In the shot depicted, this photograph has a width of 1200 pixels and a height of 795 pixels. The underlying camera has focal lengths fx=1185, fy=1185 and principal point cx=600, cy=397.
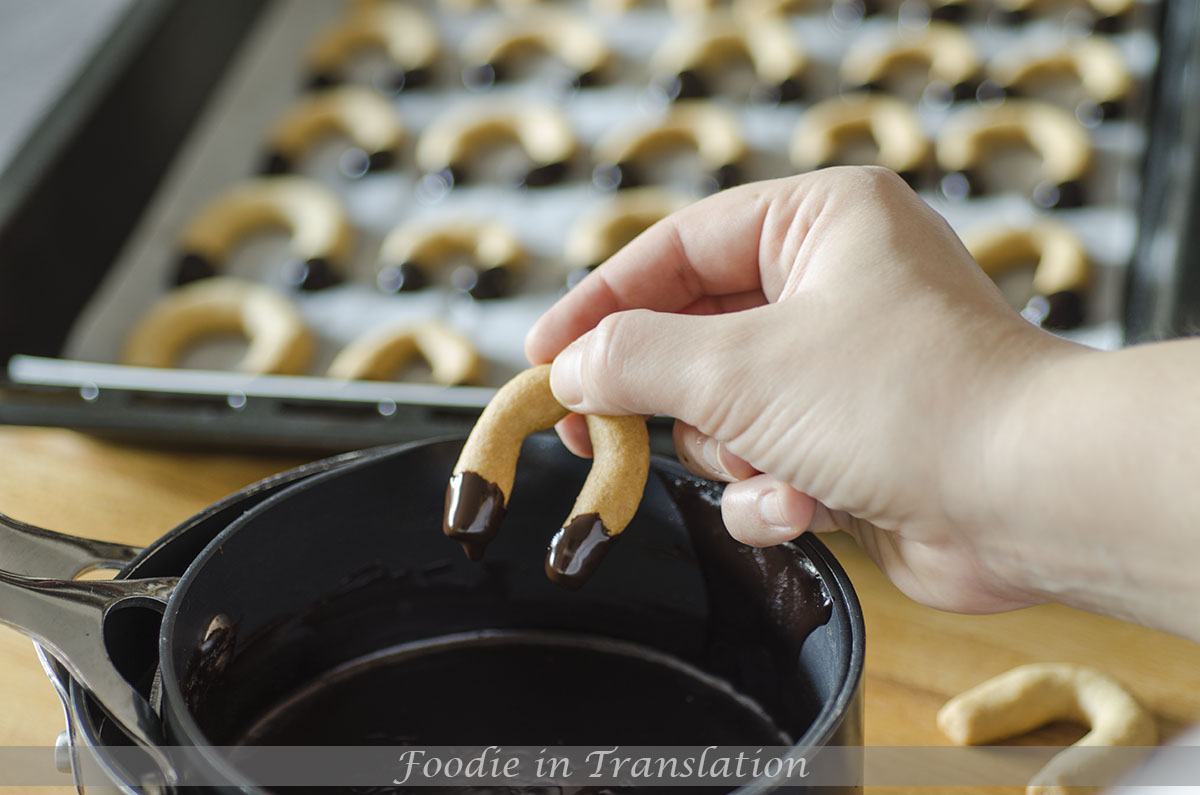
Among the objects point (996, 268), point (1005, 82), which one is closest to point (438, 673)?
point (996, 268)

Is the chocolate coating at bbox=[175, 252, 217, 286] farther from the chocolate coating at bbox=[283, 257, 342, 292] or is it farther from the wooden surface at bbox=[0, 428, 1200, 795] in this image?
the wooden surface at bbox=[0, 428, 1200, 795]

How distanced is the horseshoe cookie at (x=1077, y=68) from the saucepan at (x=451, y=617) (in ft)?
3.93

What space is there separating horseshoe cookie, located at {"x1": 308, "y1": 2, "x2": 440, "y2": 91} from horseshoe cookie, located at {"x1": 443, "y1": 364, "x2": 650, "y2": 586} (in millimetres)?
1225

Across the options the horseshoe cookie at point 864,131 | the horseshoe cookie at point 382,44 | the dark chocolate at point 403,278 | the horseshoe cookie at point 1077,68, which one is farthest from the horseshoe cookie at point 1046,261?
the horseshoe cookie at point 382,44

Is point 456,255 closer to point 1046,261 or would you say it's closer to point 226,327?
point 226,327

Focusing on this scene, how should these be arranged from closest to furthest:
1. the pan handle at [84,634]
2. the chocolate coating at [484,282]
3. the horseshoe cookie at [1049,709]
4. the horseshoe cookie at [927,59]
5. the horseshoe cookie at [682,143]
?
the pan handle at [84,634], the horseshoe cookie at [1049,709], the chocolate coating at [484,282], the horseshoe cookie at [682,143], the horseshoe cookie at [927,59]

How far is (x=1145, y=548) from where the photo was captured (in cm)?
50

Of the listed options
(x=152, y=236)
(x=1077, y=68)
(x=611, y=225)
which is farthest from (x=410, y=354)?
(x=1077, y=68)

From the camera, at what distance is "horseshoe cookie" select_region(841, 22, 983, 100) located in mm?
1627

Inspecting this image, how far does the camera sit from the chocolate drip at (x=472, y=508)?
0.58 m

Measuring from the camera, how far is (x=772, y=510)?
1.91ft

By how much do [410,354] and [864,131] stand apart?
70 centimetres

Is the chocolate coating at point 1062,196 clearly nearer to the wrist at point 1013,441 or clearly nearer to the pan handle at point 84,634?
the wrist at point 1013,441

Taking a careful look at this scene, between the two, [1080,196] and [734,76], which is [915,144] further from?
[734,76]
